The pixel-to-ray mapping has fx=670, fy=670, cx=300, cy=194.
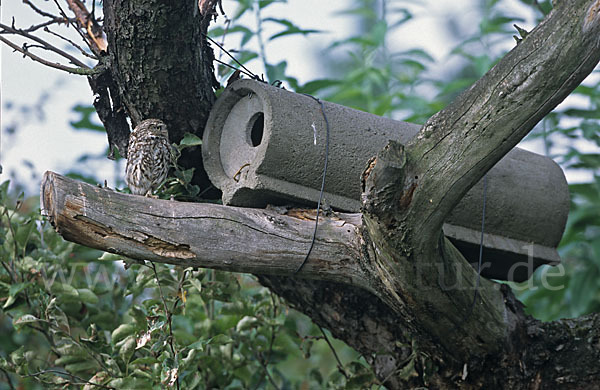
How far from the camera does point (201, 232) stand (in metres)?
1.71

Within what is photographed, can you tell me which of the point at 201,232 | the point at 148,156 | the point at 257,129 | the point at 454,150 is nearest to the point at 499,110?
the point at 454,150

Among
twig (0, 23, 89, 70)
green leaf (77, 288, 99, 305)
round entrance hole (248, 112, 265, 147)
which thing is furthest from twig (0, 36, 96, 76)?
green leaf (77, 288, 99, 305)

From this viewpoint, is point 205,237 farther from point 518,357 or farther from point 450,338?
point 518,357

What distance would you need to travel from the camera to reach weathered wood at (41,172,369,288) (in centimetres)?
156

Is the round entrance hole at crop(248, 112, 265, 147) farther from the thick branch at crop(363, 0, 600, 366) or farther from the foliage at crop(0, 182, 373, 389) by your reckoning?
the thick branch at crop(363, 0, 600, 366)

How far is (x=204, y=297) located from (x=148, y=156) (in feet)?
2.11

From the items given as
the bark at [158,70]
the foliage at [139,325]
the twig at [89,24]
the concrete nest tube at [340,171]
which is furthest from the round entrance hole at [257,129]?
the twig at [89,24]

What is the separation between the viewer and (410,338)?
7.11 ft

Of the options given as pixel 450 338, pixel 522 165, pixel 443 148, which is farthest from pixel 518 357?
pixel 443 148

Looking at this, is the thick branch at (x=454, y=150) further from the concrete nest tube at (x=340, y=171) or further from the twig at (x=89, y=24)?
the twig at (x=89, y=24)

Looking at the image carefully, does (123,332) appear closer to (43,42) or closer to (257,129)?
(257,129)

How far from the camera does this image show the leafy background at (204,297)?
2.18m

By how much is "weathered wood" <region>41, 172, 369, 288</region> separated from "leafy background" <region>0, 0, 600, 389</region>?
377 millimetres

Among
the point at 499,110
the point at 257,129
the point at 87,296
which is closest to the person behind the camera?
the point at 499,110
